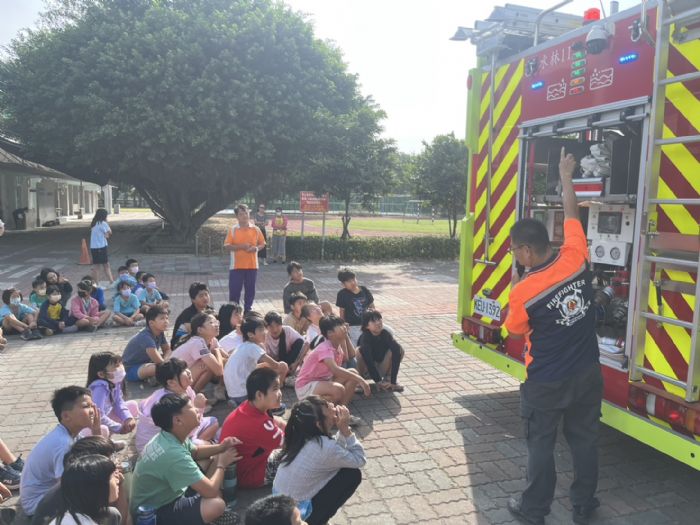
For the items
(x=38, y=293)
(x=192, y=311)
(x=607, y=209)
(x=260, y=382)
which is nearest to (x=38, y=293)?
(x=38, y=293)

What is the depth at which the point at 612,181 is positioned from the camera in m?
4.61

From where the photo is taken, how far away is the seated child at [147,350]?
5.92 m

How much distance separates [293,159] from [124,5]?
761 cm

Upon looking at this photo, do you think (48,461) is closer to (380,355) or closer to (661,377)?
(380,355)

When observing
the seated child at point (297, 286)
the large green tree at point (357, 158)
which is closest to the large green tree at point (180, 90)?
the large green tree at point (357, 158)

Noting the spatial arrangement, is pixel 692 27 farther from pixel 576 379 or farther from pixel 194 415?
pixel 194 415

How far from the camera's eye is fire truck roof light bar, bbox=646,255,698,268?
3.33m

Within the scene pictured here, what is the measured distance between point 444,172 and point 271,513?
63.1 ft

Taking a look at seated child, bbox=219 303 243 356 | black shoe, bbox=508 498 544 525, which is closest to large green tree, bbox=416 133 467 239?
seated child, bbox=219 303 243 356

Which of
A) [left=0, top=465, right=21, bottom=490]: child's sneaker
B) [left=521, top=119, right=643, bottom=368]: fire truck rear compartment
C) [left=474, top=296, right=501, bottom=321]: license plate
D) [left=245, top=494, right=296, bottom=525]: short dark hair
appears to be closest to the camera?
[left=245, top=494, right=296, bottom=525]: short dark hair

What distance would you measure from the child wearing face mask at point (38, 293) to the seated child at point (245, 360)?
191 inches

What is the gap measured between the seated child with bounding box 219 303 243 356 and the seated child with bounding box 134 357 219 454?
145cm

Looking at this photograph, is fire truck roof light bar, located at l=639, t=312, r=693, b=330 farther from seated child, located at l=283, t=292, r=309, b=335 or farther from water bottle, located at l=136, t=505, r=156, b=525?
seated child, located at l=283, t=292, r=309, b=335

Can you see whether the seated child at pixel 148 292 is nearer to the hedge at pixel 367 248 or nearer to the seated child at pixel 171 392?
the seated child at pixel 171 392
